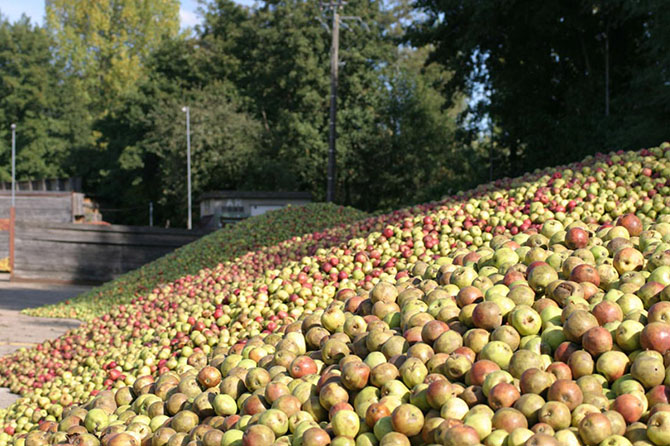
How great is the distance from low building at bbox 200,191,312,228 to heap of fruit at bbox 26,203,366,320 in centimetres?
947

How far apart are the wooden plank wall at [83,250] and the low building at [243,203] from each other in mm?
4876

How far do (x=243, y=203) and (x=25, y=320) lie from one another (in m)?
14.2

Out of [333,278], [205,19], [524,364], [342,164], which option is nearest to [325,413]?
[524,364]

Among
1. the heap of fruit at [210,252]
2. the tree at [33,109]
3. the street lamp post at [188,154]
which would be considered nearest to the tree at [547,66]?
the heap of fruit at [210,252]

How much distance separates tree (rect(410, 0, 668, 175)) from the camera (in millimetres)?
21359

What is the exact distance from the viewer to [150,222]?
44.2 metres

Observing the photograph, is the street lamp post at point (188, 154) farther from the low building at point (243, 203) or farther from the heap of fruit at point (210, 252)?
the heap of fruit at point (210, 252)

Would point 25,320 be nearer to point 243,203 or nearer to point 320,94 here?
point 243,203

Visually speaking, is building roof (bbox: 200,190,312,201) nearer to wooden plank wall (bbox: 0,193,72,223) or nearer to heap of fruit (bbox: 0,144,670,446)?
wooden plank wall (bbox: 0,193,72,223)

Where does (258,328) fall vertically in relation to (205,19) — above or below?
below

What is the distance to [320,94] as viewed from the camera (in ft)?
124

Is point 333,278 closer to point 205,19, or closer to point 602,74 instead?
point 602,74

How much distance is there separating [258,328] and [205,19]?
146 feet

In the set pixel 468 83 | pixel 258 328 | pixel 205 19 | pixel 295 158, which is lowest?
pixel 258 328
